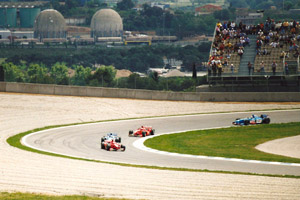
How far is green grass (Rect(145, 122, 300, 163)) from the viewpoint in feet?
129

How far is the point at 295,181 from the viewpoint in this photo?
29891 millimetres

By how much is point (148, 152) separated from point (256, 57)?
35.2 metres

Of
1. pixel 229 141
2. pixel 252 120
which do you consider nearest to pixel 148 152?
pixel 229 141

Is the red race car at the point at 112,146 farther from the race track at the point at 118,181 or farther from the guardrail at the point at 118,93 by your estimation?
the guardrail at the point at 118,93

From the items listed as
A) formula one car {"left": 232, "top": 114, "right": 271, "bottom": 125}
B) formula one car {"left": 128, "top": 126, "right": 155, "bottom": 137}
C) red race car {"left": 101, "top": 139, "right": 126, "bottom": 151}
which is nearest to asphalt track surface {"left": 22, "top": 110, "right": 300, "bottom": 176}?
red race car {"left": 101, "top": 139, "right": 126, "bottom": 151}

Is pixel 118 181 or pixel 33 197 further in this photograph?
pixel 118 181

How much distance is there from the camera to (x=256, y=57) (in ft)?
241

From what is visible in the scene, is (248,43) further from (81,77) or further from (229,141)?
(81,77)

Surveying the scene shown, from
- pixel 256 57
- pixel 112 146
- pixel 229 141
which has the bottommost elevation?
pixel 229 141

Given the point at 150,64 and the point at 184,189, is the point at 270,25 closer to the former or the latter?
the point at 184,189

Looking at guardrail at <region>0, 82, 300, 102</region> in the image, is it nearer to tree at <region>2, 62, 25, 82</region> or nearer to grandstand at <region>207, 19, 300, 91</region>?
grandstand at <region>207, 19, 300, 91</region>

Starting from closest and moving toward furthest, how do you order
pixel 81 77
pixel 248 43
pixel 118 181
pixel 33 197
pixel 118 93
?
pixel 33 197
pixel 118 181
pixel 118 93
pixel 248 43
pixel 81 77

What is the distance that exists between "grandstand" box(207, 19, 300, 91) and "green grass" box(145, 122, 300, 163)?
14615mm

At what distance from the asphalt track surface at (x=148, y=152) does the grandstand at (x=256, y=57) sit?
796 centimetres
